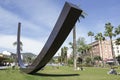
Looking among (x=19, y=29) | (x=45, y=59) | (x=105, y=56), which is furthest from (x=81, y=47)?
(x=45, y=59)

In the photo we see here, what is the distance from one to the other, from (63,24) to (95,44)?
413ft

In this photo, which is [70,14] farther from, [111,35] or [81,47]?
[81,47]

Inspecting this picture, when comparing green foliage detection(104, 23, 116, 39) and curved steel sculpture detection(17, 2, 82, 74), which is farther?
green foliage detection(104, 23, 116, 39)

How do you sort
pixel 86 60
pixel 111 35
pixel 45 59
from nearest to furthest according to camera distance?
pixel 45 59, pixel 111 35, pixel 86 60

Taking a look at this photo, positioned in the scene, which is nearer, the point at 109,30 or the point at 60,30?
the point at 60,30

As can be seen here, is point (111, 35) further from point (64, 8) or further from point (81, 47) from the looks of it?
point (64, 8)

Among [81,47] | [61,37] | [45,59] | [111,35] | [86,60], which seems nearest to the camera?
[61,37]

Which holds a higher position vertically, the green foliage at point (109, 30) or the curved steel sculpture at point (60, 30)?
the green foliage at point (109, 30)

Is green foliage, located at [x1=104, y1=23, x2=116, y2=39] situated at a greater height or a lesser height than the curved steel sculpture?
greater

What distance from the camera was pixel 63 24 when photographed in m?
15.5

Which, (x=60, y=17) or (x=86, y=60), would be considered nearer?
(x=60, y=17)

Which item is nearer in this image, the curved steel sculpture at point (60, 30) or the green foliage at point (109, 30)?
the curved steel sculpture at point (60, 30)

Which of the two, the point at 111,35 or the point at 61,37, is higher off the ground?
the point at 111,35

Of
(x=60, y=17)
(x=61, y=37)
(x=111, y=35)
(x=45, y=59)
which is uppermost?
(x=111, y=35)
